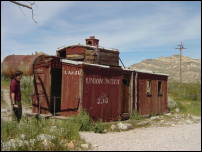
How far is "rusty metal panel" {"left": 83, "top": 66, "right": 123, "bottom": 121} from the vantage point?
1608cm

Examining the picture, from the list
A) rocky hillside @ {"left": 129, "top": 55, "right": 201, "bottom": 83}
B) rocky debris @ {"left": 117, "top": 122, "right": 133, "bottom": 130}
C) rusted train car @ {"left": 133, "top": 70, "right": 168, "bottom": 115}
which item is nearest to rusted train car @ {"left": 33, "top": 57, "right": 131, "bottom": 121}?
rocky debris @ {"left": 117, "top": 122, "right": 133, "bottom": 130}

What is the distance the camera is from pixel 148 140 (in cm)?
1282

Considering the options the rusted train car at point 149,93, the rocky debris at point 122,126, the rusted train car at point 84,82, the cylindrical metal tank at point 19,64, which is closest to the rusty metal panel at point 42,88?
the rusted train car at point 84,82

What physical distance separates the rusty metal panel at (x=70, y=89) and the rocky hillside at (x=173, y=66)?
7233 centimetres

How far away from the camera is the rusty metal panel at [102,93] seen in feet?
A: 52.7

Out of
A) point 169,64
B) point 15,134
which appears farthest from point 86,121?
point 169,64

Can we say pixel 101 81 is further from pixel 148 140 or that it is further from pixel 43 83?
pixel 148 140

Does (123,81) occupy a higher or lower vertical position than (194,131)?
higher

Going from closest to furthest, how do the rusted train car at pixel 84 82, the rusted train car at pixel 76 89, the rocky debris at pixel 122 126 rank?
the rocky debris at pixel 122 126 → the rusted train car at pixel 76 89 → the rusted train car at pixel 84 82

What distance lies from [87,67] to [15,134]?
5996mm

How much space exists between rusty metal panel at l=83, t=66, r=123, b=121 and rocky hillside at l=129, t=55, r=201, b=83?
69923 millimetres

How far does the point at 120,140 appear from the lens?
12.5m

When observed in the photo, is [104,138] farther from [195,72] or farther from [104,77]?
[195,72]

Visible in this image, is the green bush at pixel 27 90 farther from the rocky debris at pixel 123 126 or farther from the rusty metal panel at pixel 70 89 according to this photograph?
the rocky debris at pixel 123 126
